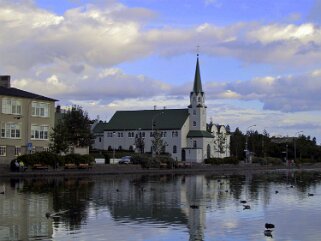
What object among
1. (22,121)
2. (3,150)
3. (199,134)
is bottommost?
(3,150)

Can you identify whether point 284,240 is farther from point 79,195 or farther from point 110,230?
point 79,195

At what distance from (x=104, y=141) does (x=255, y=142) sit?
153 feet

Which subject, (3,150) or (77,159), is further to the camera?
(3,150)

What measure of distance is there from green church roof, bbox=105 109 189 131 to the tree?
58522mm

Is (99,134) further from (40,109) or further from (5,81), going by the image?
(40,109)

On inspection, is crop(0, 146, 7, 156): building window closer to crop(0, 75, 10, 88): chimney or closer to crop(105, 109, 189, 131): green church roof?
crop(0, 75, 10, 88): chimney

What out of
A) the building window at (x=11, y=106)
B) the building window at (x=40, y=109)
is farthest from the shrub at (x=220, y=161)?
the building window at (x=11, y=106)

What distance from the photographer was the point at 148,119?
159 metres

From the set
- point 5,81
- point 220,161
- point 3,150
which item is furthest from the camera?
point 220,161

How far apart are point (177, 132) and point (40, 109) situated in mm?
62466

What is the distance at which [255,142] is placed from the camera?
6934 inches

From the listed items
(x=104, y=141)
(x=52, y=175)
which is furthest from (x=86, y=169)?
(x=104, y=141)

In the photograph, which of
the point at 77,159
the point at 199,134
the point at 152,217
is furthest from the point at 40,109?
the point at 152,217

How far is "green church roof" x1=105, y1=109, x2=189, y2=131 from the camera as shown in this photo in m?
153
